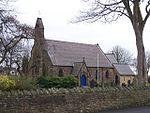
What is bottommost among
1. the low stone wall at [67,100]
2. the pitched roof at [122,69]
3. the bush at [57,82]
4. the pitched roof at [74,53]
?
the low stone wall at [67,100]

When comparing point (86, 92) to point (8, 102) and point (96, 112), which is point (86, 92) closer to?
point (96, 112)

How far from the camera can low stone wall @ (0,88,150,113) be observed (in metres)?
17.2

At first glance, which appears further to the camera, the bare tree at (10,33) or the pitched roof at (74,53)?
the pitched roof at (74,53)

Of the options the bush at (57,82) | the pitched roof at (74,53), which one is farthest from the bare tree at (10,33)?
the pitched roof at (74,53)

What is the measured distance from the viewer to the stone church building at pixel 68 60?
2813 inches

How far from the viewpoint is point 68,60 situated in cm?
7662

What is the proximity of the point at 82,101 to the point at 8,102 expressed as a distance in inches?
183

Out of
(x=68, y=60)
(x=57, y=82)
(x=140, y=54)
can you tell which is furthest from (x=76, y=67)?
(x=140, y=54)

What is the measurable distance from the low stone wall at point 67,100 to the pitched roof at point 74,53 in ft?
162

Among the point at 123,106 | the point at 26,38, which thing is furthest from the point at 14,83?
the point at 26,38

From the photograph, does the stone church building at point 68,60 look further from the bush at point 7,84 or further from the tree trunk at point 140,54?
the bush at point 7,84

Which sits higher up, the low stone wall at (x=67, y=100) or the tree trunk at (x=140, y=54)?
the tree trunk at (x=140, y=54)

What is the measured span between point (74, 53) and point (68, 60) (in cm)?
413

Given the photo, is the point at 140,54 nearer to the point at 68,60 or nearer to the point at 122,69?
the point at 68,60
